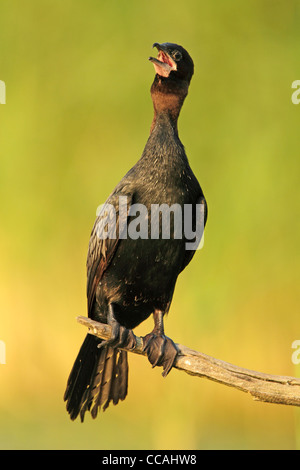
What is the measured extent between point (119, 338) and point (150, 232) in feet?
1.37

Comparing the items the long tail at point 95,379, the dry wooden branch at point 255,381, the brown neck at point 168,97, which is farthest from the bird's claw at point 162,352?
the brown neck at point 168,97

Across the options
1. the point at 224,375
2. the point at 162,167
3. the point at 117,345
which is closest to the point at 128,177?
the point at 162,167

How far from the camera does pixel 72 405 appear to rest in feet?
9.79

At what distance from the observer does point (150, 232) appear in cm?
265

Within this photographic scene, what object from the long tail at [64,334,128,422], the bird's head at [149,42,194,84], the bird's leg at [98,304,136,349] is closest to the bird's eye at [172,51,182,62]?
the bird's head at [149,42,194,84]

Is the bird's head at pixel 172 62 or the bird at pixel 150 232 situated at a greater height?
the bird's head at pixel 172 62

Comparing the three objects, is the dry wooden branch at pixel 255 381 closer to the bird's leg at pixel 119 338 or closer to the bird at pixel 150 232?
the bird's leg at pixel 119 338

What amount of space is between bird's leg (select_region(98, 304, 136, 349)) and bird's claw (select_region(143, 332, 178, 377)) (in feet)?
0.30

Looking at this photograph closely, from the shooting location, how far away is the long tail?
117 inches

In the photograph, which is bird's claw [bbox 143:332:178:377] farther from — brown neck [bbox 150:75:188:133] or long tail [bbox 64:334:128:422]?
brown neck [bbox 150:75:188:133]

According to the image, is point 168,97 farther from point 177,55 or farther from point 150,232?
point 150,232

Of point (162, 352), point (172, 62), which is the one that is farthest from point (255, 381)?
point (172, 62)

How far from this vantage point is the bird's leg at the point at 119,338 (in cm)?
263

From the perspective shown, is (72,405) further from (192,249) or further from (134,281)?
(192,249)
